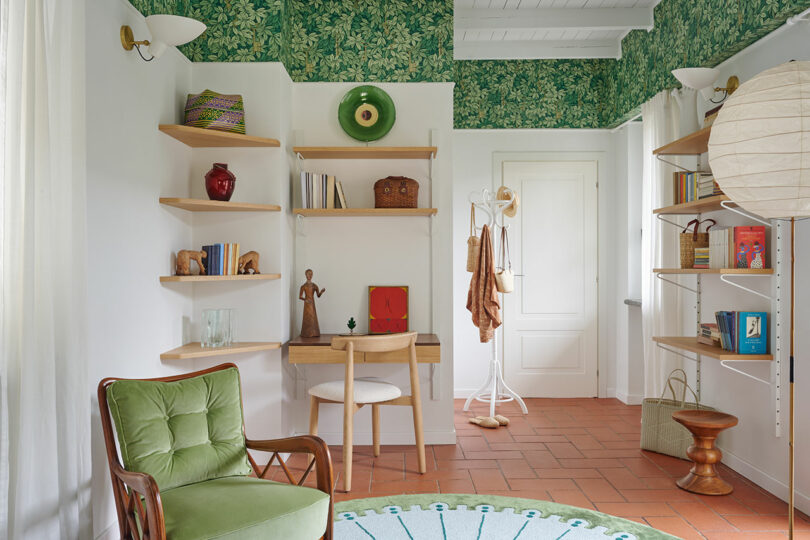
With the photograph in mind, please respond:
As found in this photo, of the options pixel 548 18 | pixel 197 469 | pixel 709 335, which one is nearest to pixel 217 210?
pixel 197 469

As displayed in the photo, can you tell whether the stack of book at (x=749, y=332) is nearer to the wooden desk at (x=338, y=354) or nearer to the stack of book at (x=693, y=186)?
the stack of book at (x=693, y=186)

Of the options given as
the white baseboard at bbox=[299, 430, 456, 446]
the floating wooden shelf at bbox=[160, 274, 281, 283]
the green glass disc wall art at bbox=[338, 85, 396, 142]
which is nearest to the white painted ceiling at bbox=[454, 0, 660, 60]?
the green glass disc wall art at bbox=[338, 85, 396, 142]

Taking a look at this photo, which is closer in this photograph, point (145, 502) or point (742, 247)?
point (145, 502)

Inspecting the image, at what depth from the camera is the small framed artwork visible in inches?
163

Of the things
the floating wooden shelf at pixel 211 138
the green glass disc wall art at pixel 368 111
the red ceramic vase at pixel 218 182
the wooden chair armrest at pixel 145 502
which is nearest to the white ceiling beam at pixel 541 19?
the green glass disc wall art at pixel 368 111

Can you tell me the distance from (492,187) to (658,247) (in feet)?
5.57

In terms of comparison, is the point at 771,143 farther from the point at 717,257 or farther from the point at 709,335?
the point at 709,335

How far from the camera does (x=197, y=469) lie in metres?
2.32

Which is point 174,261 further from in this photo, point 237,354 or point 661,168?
point 661,168

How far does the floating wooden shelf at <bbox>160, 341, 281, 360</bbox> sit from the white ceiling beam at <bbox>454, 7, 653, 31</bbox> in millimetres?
2720

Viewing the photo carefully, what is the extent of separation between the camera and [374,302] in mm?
4141

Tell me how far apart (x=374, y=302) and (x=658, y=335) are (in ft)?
6.26

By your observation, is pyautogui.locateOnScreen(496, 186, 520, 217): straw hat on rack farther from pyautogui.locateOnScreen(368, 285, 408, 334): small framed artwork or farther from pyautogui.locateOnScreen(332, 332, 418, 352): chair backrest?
pyautogui.locateOnScreen(332, 332, 418, 352): chair backrest

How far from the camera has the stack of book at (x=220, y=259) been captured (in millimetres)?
3488
